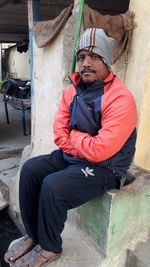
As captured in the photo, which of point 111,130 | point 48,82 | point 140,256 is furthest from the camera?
point 48,82

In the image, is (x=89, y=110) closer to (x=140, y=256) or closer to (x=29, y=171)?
(x=29, y=171)

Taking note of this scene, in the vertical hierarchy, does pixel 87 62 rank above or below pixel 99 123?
above

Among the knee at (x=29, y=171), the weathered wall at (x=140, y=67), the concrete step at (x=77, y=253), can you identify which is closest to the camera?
the knee at (x=29, y=171)

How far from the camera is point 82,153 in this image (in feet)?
5.06

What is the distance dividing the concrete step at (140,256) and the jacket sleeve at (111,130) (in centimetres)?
94

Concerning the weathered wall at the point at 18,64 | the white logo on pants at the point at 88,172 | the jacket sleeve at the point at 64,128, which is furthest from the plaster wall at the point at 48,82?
the weathered wall at the point at 18,64

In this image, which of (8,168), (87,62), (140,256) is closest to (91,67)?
(87,62)

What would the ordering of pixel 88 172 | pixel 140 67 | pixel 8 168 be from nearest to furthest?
pixel 88 172
pixel 140 67
pixel 8 168

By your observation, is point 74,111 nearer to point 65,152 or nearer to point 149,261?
point 65,152

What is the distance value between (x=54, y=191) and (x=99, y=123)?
0.52 meters

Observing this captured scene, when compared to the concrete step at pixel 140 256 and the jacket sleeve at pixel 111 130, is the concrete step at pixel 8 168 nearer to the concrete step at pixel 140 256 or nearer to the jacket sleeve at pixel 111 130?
the concrete step at pixel 140 256

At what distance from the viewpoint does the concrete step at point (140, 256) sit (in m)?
1.88

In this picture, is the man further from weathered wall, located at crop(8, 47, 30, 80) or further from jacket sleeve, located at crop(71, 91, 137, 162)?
weathered wall, located at crop(8, 47, 30, 80)

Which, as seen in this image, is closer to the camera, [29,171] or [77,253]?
[29,171]
